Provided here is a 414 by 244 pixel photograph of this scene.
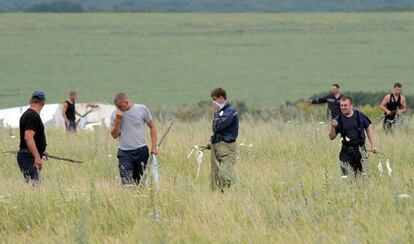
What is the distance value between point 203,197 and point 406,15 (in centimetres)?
9694

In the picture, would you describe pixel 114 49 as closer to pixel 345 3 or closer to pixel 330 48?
pixel 330 48

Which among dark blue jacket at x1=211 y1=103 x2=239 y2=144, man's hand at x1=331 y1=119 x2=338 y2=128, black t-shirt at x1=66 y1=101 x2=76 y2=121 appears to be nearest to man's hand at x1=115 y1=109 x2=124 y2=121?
dark blue jacket at x1=211 y1=103 x2=239 y2=144

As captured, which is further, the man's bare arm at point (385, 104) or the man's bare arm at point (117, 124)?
the man's bare arm at point (385, 104)

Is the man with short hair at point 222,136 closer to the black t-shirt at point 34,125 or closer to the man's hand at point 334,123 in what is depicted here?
the man's hand at point 334,123

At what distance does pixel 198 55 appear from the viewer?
67.2 m

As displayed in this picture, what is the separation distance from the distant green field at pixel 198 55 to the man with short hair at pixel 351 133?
28.1 m

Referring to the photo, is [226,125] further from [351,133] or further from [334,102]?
[334,102]

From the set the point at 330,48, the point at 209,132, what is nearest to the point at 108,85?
the point at 330,48

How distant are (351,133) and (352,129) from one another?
0.04 metres

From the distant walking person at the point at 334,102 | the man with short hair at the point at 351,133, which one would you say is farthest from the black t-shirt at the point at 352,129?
the distant walking person at the point at 334,102

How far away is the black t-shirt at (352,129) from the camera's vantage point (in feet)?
38.6

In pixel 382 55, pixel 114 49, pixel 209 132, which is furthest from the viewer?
pixel 114 49

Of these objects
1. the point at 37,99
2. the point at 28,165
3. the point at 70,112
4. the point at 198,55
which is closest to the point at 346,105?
the point at 37,99

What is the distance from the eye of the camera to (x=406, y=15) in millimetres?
105125
